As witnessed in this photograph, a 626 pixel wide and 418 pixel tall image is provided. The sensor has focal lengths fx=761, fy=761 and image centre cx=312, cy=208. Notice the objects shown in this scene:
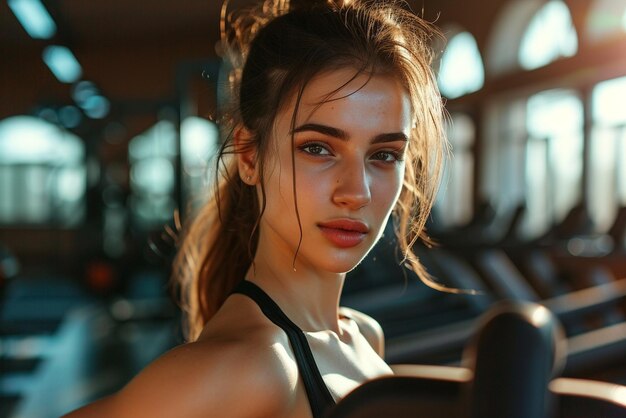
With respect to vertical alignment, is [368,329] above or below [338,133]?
below

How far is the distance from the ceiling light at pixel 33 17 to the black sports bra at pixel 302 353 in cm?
152

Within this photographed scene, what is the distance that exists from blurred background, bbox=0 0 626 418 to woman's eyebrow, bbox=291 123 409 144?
0.21m

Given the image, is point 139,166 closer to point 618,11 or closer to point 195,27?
point 195,27

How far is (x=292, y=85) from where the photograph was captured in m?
0.76

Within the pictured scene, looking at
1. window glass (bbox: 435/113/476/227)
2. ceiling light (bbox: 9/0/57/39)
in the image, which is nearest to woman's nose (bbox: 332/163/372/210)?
ceiling light (bbox: 9/0/57/39)

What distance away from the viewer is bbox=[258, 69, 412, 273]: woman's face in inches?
27.8

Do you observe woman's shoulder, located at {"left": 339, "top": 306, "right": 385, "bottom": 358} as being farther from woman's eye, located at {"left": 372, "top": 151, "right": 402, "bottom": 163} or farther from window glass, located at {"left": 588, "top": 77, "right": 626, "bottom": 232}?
window glass, located at {"left": 588, "top": 77, "right": 626, "bottom": 232}

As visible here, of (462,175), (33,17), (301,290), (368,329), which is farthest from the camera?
(462,175)

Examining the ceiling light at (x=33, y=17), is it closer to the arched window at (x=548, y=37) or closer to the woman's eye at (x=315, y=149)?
the woman's eye at (x=315, y=149)

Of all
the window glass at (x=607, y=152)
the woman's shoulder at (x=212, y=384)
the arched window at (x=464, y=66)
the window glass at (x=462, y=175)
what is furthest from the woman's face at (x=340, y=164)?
the window glass at (x=462, y=175)

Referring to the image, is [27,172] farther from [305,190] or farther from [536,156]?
[305,190]

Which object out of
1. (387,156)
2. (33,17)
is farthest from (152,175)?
(387,156)

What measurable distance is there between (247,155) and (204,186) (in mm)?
404

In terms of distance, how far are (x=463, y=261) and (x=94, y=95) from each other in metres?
3.65
